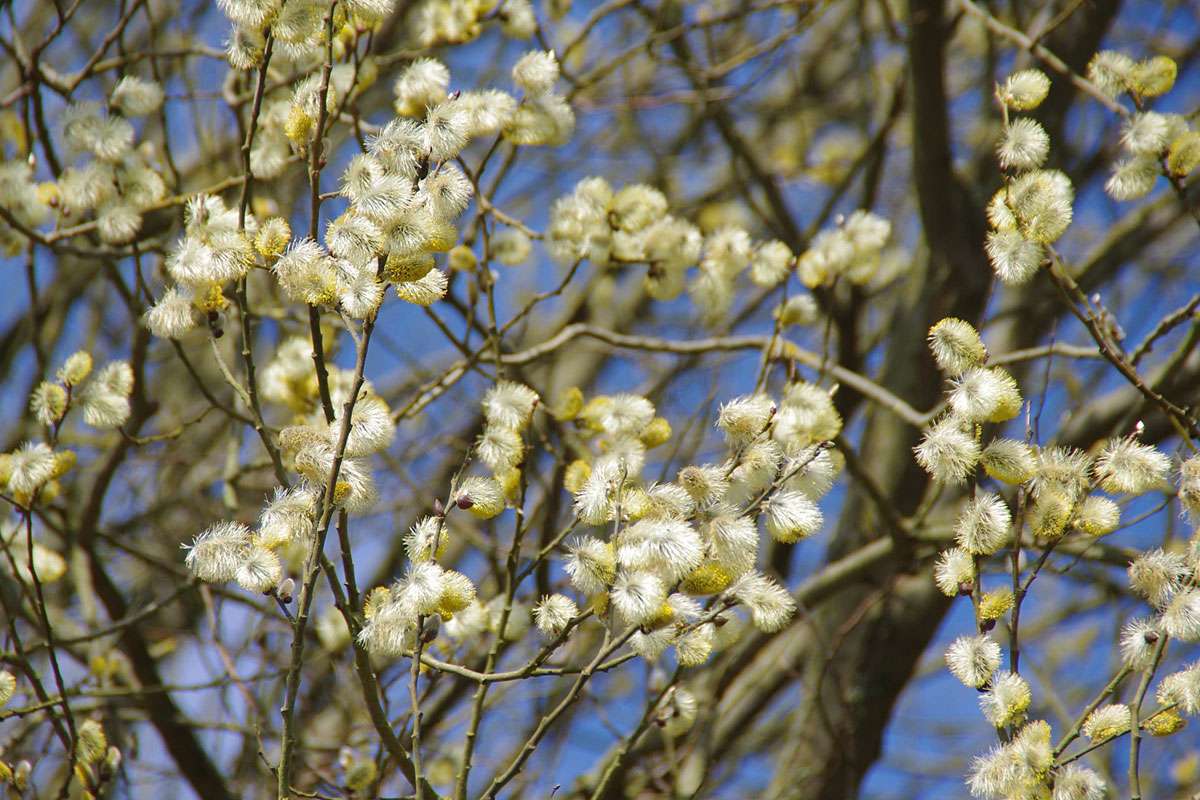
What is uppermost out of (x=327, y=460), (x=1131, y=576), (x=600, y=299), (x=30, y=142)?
(x=600, y=299)

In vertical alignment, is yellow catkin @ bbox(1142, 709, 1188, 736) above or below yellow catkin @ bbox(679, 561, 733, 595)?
below

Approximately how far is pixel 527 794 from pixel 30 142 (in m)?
2.51

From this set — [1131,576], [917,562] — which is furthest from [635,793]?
[1131,576]

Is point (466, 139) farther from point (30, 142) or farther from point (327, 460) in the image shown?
point (30, 142)

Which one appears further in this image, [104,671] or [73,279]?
[73,279]

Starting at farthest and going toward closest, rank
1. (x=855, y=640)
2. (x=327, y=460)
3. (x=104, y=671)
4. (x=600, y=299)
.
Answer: (x=600, y=299)
(x=855, y=640)
(x=104, y=671)
(x=327, y=460)

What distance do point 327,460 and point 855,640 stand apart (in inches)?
96.7

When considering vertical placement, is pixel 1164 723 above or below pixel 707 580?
below

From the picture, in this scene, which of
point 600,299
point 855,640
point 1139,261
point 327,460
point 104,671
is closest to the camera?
point 327,460

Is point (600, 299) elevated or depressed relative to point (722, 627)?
elevated

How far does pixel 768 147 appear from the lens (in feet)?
20.2

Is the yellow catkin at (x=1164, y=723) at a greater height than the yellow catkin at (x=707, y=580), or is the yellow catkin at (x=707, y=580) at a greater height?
the yellow catkin at (x=707, y=580)

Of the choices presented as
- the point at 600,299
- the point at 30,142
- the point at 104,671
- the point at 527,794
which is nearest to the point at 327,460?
the point at 104,671

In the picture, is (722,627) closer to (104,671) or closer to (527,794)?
(104,671)
